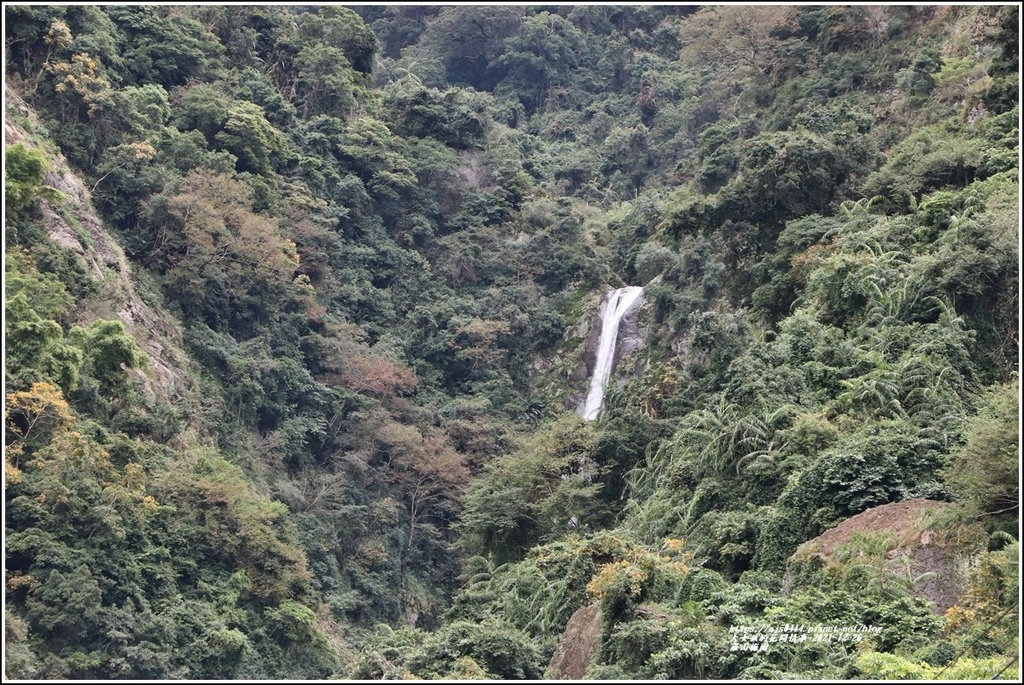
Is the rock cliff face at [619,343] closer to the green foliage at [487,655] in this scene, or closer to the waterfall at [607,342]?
the waterfall at [607,342]

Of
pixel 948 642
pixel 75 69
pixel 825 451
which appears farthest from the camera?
pixel 75 69

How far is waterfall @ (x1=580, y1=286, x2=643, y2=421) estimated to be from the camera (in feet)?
112

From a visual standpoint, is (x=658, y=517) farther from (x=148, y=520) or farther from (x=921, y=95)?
(x=921, y=95)

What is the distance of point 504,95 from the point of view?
5066 centimetres

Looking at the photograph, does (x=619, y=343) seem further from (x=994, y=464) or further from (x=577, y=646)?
(x=994, y=464)

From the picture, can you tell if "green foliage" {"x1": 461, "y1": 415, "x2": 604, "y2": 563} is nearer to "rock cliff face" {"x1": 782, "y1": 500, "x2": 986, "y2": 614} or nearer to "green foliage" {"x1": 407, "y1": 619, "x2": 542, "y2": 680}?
"green foliage" {"x1": 407, "y1": 619, "x2": 542, "y2": 680}

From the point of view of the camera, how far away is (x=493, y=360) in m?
36.0

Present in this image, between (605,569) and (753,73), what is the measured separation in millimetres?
24281

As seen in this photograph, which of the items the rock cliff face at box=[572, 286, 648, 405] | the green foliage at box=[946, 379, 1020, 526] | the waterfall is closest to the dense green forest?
the green foliage at box=[946, 379, 1020, 526]

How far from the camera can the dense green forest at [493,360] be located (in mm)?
15523

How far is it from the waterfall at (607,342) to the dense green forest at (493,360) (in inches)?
22.4

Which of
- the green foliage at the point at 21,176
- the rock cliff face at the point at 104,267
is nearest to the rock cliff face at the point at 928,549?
the rock cliff face at the point at 104,267

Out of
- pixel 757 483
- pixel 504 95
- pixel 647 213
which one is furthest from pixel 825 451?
pixel 504 95

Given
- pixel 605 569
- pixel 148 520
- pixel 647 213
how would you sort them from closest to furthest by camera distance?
1. pixel 605 569
2. pixel 148 520
3. pixel 647 213
